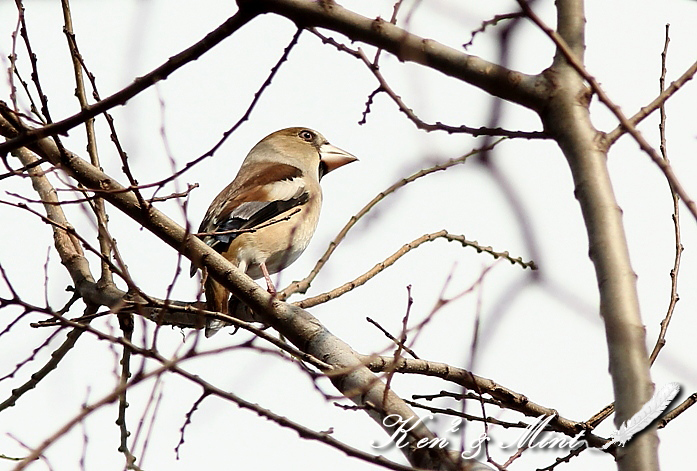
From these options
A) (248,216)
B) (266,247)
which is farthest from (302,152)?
(266,247)

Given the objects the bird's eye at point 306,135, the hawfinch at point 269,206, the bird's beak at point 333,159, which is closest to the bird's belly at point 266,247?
the hawfinch at point 269,206

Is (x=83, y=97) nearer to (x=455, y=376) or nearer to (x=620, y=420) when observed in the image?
(x=455, y=376)

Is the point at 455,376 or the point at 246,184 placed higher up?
the point at 246,184

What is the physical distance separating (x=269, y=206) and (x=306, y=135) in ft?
6.47

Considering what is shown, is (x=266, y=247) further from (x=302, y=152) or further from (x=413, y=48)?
(x=413, y=48)

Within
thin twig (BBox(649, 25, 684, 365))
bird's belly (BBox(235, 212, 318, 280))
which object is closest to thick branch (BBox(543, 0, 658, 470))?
thin twig (BBox(649, 25, 684, 365))

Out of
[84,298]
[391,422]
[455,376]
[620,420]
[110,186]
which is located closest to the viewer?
[620,420]

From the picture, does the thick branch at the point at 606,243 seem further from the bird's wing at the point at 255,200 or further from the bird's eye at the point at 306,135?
the bird's eye at the point at 306,135

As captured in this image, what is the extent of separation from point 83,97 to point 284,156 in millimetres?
4196

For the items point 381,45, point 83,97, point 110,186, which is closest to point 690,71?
point 381,45

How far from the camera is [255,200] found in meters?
7.29

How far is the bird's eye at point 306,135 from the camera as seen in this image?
905cm

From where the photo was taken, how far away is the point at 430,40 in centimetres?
245

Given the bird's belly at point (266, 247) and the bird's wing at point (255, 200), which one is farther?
the bird's wing at point (255, 200)
